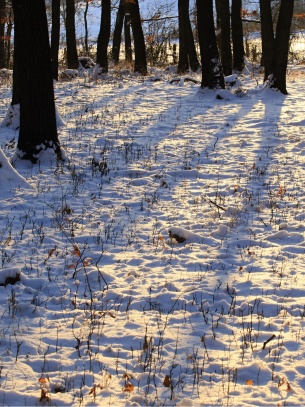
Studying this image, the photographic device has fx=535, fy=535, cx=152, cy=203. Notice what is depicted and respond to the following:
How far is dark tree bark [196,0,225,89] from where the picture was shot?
15.9 metres

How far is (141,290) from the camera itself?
5.09m

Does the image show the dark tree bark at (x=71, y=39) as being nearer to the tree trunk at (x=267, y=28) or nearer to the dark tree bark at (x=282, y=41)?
the tree trunk at (x=267, y=28)

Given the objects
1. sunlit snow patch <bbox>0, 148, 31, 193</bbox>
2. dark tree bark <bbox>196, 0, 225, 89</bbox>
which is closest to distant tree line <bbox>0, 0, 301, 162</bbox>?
dark tree bark <bbox>196, 0, 225, 89</bbox>

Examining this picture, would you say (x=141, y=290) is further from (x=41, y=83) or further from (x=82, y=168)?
(x=41, y=83)

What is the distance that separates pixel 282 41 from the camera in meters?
15.4

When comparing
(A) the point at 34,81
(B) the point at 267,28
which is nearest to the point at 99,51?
(B) the point at 267,28

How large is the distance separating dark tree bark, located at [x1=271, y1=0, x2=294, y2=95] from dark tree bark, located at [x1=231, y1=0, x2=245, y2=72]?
6597 millimetres

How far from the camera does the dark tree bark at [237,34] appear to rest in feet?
72.5

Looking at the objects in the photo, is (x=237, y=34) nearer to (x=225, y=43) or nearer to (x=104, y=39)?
(x=225, y=43)

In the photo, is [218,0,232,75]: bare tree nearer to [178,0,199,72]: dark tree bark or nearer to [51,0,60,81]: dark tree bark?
[178,0,199,72]: dark tree bark

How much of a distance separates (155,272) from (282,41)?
467 inches

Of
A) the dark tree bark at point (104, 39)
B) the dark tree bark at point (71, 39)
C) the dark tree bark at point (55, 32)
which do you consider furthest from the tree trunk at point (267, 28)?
the dark tree bark at point (71, 39)

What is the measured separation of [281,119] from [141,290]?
9.33 meters

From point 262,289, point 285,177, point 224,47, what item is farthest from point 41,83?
point 224,47
